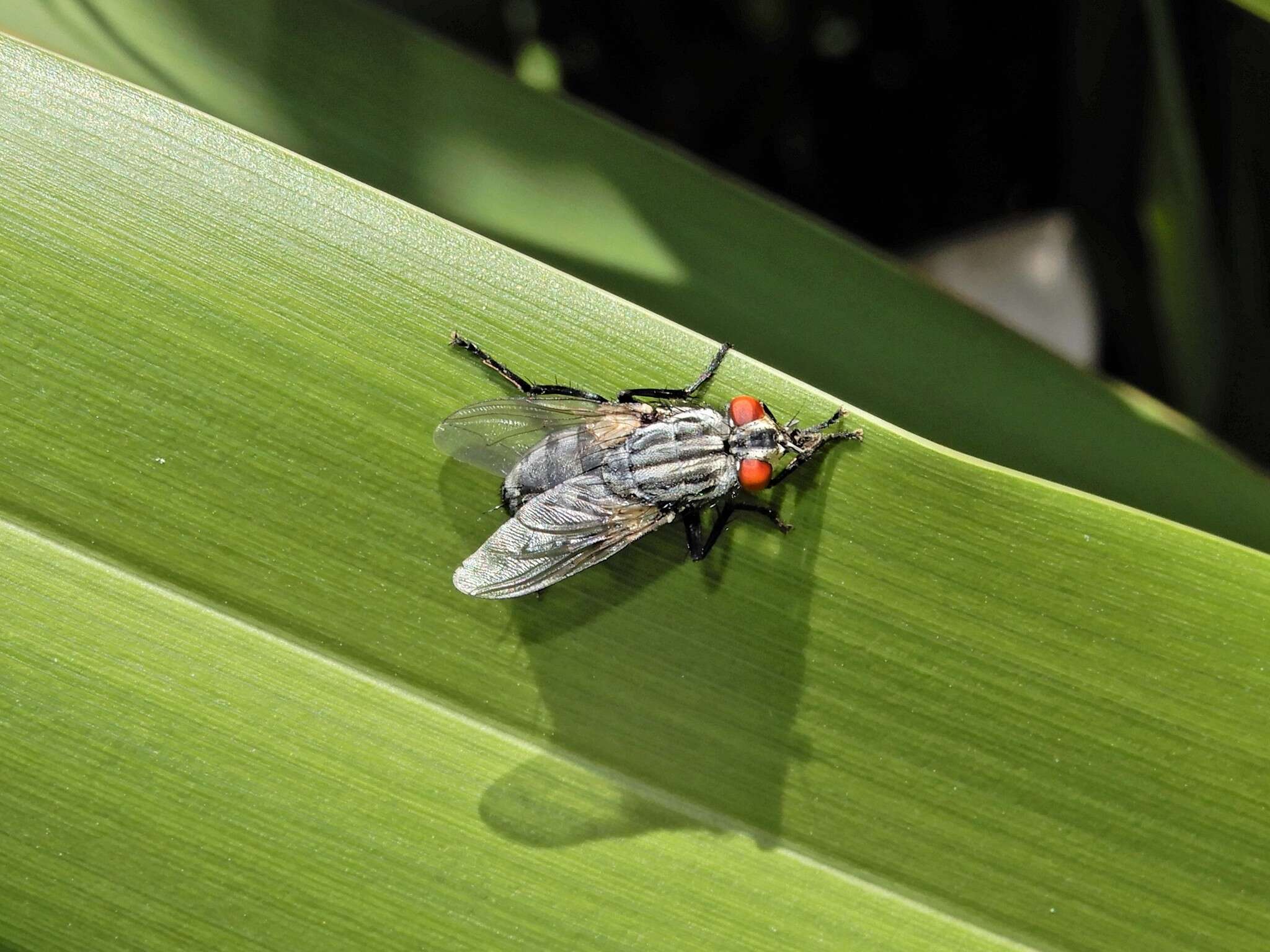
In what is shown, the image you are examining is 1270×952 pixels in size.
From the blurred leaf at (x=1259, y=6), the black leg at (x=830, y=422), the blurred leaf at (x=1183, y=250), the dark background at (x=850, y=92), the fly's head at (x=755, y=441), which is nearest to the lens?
the blurred leaf at (x=1259, y=6)

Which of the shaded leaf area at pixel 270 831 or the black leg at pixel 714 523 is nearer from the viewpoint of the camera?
the shaded leaf area at pixel 270 831

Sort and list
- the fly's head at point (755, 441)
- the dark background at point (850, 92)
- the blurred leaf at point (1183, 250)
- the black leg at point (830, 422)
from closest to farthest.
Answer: the black leg at point (830, 422) → the fly's head at point (755, 441) → the blurred leaf at point (1183, 250) → the dark background at point (850, 92)

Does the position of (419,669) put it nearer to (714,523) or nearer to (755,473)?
(714,523)

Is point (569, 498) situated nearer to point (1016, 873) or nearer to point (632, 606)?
point (632, 606)

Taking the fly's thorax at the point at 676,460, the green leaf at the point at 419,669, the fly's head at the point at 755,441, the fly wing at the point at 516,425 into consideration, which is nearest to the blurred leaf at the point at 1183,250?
the green leaf at the point at 419,669

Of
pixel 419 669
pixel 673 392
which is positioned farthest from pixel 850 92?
pixel 419 669

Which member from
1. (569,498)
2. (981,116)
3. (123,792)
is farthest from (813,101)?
(123,792)

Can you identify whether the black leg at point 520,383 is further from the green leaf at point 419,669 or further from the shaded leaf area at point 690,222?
the shaded leaf area at point 690,222

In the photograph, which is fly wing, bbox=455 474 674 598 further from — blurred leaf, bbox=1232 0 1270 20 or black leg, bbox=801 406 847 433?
blurred leaf, bbox=1232 0 1270 20
